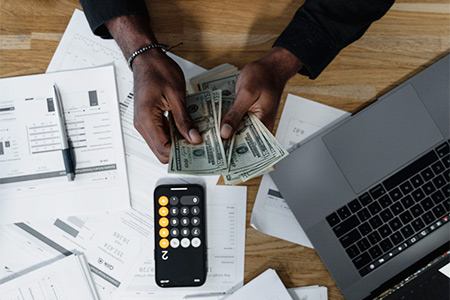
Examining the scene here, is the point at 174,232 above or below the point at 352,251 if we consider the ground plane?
above

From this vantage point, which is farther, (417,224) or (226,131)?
(417,224)

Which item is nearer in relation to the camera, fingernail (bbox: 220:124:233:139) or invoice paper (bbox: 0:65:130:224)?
fingernail (bbox: 220:124:233:139)

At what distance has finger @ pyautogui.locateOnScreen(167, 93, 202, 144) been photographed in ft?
2.39

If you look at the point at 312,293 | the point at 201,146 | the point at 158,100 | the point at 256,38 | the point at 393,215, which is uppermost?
the point at 256,38

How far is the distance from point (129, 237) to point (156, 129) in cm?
23

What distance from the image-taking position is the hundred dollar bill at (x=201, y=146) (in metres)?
0.72

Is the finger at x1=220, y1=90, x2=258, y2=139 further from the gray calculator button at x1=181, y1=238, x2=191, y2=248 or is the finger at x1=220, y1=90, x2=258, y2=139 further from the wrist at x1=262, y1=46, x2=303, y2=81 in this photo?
the gray calculator button at x1=181, y1=238, x2=191, y2=248

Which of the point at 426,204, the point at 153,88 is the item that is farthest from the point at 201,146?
the point at 426,204

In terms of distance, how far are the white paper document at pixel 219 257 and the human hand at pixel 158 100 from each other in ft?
0.50

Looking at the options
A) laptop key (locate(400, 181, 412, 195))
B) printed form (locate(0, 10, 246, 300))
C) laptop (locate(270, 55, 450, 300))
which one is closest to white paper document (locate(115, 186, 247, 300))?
printed form (locate(0, 10, 246, 300))

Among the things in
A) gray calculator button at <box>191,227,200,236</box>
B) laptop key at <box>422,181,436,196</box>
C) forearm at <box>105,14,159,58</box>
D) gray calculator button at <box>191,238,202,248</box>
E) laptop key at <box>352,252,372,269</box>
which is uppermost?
forearm at <box>105,14,159,58</box>

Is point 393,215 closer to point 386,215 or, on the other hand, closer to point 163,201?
point 386,215

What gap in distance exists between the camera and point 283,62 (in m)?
0.80

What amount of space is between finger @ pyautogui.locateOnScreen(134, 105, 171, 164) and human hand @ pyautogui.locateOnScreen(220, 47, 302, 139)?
11cm
